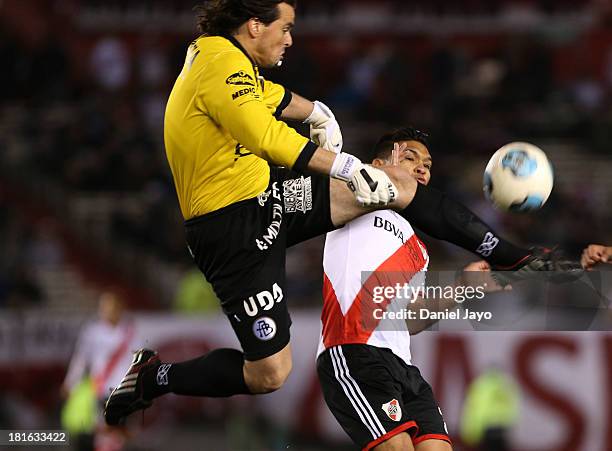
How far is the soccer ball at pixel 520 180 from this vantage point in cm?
611

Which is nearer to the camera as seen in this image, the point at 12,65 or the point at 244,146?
the point at 244,146

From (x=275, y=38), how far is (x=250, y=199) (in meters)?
0.85

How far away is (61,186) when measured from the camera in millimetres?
16766

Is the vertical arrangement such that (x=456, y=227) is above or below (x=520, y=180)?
below

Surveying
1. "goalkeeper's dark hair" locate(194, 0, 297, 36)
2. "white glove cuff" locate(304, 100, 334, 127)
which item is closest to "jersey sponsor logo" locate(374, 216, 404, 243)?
"white glove cuff" locate(304, 100, 334, 127)

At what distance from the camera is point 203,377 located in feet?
21.7

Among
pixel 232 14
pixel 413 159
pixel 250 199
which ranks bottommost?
pixel 250 199

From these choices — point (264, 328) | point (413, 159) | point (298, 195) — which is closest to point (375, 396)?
point (264, 328)

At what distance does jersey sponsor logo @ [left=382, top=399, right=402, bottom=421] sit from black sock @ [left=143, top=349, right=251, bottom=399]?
2.80 feet

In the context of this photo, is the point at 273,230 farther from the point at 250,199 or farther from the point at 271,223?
the point at 250,199

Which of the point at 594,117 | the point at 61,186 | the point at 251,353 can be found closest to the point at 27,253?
the point at 61,186

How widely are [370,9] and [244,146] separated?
622 inches

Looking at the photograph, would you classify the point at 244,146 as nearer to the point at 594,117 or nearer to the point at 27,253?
the point at 27,253

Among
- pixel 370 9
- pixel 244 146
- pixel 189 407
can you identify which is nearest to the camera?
pixel 244 146
